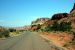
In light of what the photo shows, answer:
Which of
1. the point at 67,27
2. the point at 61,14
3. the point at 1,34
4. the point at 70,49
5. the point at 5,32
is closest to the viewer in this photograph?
the point at 70,49

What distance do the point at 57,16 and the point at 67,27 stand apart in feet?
278

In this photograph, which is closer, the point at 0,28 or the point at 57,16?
the point at 0,28

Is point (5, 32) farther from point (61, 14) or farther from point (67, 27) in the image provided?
point (61, 14)

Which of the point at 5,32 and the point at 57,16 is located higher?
the point at 57,16

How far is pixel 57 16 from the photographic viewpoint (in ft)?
492

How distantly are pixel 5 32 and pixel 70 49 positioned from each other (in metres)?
35.3

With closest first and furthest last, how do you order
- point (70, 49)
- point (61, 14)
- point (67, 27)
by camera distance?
point (70, 49) < point (67, 27) < point (61, 14)

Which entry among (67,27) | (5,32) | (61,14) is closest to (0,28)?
(5,32)

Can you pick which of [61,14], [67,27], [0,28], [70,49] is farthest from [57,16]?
[70,49]

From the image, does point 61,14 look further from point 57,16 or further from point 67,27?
point 67,27

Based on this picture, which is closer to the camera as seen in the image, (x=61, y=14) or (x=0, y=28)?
(x=0, y=28)

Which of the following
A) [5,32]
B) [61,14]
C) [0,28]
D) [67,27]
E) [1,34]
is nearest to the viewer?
[1,34]

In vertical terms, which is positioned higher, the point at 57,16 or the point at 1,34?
Result: the point at 57,16

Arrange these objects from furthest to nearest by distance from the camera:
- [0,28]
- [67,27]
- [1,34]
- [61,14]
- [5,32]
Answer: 1. [61,14]
2. [67,27]
3. [0,28]
4. [5,32]
5. [1,34]
